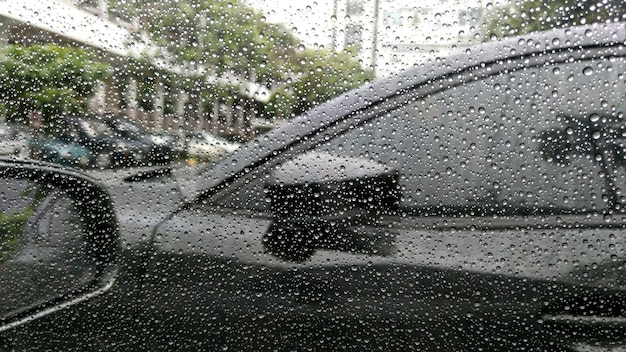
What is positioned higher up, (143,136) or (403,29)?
(403,29)

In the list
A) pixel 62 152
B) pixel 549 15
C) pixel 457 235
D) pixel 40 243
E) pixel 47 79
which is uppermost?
pixel 549 15

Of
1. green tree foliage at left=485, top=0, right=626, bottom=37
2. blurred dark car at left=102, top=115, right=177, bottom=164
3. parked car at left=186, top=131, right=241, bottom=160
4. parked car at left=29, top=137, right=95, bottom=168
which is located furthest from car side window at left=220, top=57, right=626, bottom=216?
parked car at left=29, top=137, right=95, bottom=168

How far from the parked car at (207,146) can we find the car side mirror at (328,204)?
159 millimetres

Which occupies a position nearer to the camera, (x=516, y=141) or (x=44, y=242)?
(x=516, y=141)

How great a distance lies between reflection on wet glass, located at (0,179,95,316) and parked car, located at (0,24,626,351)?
0.60 ft

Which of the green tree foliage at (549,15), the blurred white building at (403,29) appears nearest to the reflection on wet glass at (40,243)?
the blurred white building at (403,29)

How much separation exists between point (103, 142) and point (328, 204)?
73 cm

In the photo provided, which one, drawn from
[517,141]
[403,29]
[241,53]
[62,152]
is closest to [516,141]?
[517,141]

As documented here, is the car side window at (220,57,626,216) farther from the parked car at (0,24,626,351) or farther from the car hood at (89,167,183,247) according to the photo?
the car hood at (89,167,183,247)

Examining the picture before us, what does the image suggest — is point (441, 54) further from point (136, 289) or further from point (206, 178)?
point (136, 289)

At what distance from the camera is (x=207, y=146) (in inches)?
55.2

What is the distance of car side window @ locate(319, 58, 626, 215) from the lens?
51.7 inches

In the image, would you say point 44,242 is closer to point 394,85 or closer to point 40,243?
point 40,243

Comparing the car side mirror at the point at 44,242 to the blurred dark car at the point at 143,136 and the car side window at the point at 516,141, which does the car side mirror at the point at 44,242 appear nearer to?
the blurred dark car at the point at 143,136
